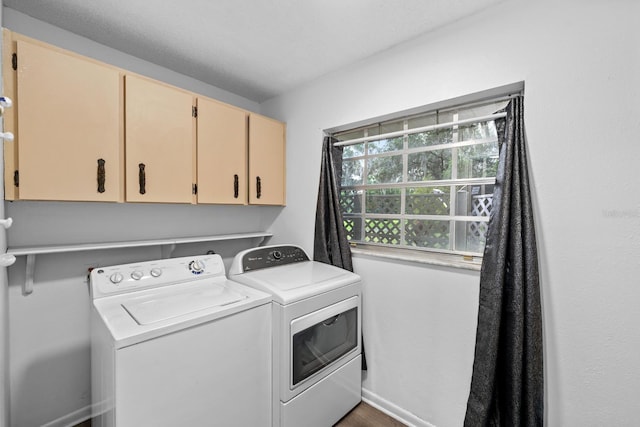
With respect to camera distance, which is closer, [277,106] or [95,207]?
[95,207]

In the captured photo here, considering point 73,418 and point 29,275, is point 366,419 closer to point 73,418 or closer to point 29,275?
point 73,418

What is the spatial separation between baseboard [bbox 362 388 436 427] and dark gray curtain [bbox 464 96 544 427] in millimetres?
412

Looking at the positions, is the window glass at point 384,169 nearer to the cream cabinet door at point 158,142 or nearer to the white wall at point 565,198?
the white wall at point 565,198

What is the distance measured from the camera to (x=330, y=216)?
2109 mm

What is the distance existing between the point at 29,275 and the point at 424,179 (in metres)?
2.41

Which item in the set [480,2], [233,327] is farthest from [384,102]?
[233,327]

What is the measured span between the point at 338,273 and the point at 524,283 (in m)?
1.02

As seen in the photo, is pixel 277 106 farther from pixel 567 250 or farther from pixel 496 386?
pixel 496 386

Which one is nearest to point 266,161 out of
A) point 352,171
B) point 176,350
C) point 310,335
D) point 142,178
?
point 352,171

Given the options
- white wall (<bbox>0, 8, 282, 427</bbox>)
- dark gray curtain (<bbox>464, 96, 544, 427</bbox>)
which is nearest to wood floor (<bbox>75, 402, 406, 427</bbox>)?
white wall (<bbox>0, 8, 282, 427</bbox>)

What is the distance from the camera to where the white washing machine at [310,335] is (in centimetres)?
145

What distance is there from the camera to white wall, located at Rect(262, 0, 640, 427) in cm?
112

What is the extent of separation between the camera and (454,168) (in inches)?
66.3

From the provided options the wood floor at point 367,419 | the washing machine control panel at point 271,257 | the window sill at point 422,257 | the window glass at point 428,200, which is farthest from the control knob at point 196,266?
the window glass at point 428,200
